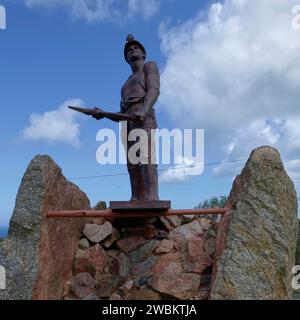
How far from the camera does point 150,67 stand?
17.9 ft

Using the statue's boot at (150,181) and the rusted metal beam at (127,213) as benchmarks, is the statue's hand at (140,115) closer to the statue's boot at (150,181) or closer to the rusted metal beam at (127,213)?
the statue's boot at (150,181)

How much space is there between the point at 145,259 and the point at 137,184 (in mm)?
866

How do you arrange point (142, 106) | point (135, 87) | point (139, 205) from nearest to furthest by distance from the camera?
1. point (139, 205)
2. point (142, 106)
3. point (135, 87)

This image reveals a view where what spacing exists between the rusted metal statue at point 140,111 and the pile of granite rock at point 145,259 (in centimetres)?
47

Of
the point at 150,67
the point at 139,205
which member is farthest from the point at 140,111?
the point at 139,205

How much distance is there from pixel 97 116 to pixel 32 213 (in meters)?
1.38

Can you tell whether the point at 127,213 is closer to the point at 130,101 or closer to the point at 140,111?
the point at 140,111

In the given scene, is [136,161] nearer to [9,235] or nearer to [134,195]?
[134,195]

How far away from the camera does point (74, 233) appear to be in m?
5.31

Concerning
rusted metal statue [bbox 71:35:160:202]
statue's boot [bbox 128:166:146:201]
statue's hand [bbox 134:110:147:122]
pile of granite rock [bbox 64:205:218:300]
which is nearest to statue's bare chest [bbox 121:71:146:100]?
rusted metal statue [bbox 71:35:160:202]

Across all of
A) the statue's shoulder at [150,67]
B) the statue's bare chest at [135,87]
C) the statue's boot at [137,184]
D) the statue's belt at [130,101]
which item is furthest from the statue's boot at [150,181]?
the statue's shoulder at [150,67]

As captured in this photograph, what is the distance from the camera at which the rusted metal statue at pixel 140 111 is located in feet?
17.1

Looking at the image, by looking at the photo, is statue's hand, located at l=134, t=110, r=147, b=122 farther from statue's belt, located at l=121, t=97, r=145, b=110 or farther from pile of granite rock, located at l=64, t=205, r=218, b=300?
pile of granite rock, located at l=64, t=205, r=218, b=300

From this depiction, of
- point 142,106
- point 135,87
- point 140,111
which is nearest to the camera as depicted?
point 140,111
